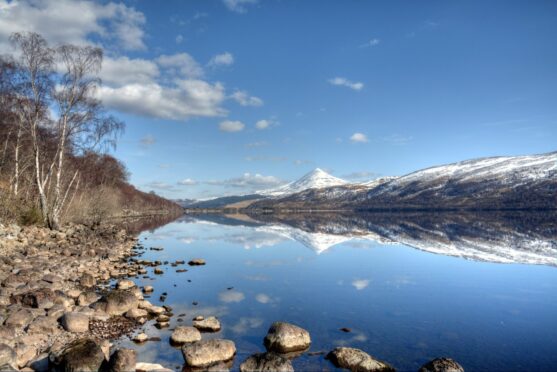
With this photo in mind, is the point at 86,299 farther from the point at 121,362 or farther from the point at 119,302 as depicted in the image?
the point at 121,362

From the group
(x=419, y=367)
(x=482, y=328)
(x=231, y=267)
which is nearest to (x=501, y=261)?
(x=482, y=328)

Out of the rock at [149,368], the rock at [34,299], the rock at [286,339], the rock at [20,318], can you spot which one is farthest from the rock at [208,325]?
the rock at [34,299]

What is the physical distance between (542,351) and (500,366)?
2.35 metres

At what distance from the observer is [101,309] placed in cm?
1402

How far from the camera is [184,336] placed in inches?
465

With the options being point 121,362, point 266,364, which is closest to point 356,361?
point 266,364

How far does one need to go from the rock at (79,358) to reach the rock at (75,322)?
281 cm

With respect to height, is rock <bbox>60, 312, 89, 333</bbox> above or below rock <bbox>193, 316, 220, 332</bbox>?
above

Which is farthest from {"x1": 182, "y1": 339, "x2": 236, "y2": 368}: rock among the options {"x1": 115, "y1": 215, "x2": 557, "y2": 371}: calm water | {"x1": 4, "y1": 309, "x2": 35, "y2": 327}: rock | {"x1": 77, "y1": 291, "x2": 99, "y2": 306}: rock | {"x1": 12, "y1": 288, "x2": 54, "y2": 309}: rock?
{"x1": 77, "y1": 291, "x2": 99, "y2": 306}: rock

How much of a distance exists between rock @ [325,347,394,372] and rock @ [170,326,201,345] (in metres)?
4.13

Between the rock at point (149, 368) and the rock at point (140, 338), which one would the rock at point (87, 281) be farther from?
the rock at point (149, 368)

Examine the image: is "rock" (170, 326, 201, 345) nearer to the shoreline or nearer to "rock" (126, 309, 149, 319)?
the shoreline

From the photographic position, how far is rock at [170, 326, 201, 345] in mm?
11711

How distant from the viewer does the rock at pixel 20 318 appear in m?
11.3
